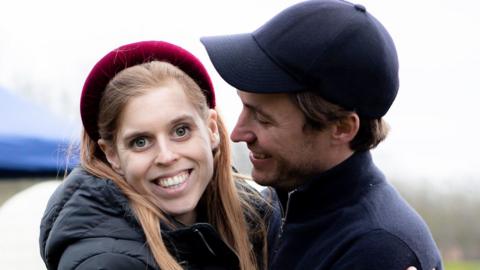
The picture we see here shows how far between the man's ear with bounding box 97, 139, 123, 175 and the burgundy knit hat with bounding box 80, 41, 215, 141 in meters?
0.06

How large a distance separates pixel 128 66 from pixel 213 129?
1.18 feet

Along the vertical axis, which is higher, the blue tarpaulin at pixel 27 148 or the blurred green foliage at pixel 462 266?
the blue tarpaulin at pixel 27 148

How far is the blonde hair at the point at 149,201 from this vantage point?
2848 mm

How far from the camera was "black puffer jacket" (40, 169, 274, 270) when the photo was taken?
2.67 meters

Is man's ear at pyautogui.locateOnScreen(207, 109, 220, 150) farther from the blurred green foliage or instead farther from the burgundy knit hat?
the blurred green foliage

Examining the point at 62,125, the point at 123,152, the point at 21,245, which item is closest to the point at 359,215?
the point at 123,152

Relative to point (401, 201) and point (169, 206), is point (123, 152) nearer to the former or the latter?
point (169, 206)

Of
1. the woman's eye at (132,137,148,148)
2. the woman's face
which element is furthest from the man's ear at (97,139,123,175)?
the woman's eye at (132,137,148,148)

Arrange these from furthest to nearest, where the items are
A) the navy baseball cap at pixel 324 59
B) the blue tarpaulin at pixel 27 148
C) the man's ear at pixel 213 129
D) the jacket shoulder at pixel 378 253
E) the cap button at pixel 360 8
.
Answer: the blue tarpaulin at pixel 27 148 < the man's ear at pixel 213 129 < the cap button at pixel 360 8 < the navy baseball cap at pixel 324 59 < the jacket shoulder at pixel 378 253

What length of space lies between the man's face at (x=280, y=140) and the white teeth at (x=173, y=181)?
0.21 meters

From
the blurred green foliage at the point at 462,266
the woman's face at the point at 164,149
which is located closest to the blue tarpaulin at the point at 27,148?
the woman's face at the point at 164,149

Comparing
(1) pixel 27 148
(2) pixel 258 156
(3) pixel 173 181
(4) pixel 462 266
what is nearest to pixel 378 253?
(2) pixel 258 156

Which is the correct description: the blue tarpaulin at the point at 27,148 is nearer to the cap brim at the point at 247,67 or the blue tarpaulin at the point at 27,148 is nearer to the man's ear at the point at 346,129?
the cap brim at the point at 247,67

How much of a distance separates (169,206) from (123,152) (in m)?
0.23
